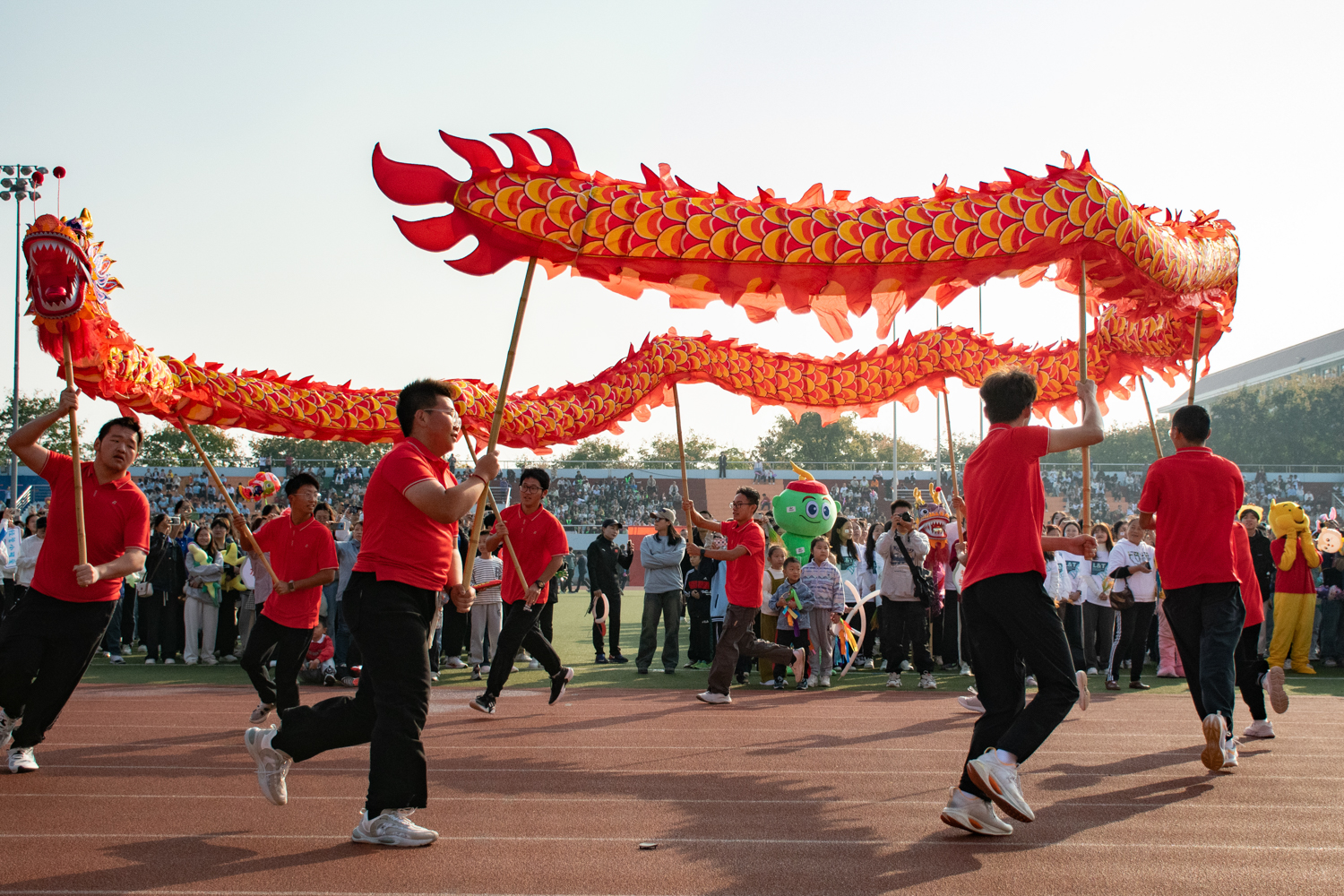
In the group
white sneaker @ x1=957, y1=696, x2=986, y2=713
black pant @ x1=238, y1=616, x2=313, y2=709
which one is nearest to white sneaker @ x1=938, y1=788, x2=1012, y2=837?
white sneaker @ x1=957, y1=696, x2=986, y2=713

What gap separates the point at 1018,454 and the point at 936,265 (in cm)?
338

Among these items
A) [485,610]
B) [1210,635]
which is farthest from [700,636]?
[1210,635]

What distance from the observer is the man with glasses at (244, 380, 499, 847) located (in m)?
4.17

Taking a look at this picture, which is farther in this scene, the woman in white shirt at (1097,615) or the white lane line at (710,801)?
the woman in white shirt at (1097,615)

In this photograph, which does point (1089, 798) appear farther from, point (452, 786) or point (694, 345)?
A: point (694, 345)

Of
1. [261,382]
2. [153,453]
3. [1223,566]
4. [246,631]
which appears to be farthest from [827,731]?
[153,453]

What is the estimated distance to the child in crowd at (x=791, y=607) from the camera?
34.7 ft

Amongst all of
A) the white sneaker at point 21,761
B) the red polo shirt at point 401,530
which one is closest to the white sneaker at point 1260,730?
the red polo shirt at point 401,530

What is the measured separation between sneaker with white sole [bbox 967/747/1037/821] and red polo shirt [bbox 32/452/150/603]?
415cm

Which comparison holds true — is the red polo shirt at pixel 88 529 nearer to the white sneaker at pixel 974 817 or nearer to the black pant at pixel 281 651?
the black pant at pixel 281 651

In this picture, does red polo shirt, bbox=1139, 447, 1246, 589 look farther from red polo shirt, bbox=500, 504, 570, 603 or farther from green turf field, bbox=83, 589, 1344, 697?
green turf field, bbox=83, 589, 1344, 697

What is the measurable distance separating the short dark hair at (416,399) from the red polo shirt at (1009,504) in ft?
7.54

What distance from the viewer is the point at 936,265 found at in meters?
7.56

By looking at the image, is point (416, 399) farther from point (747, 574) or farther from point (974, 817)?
point (747, 574)
